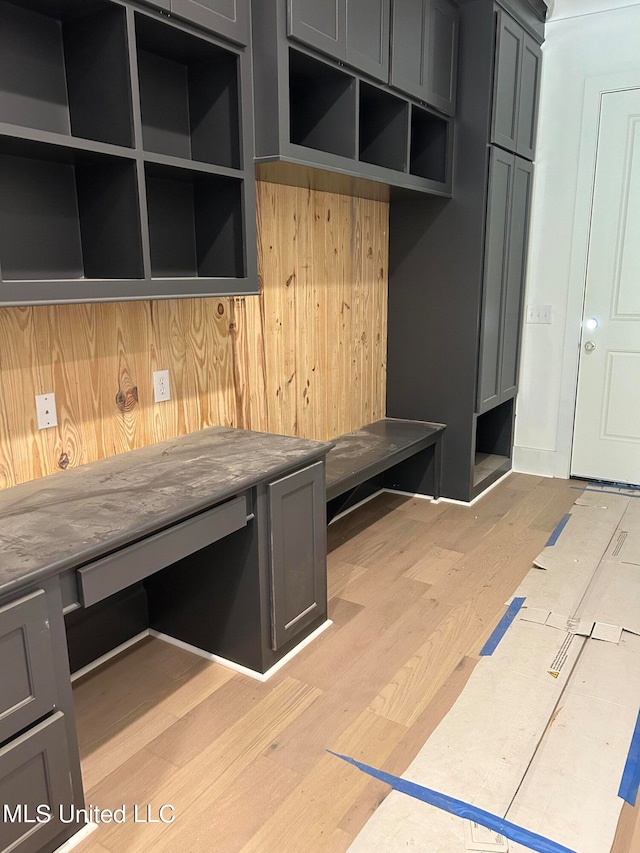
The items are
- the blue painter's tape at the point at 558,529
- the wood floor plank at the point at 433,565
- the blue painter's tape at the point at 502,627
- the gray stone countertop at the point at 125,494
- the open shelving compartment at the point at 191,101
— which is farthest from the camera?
the blue painter's tape at the point at 558,529

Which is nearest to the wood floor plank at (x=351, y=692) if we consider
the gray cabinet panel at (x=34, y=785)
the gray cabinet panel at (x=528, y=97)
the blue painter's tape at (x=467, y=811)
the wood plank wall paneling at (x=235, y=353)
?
the blue painter's tape at (x=467, y=811)

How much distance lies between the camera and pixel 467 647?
2.39 metres

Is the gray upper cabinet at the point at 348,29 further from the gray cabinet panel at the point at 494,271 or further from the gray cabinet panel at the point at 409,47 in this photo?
the gray cabinet panel at the point at 494,271

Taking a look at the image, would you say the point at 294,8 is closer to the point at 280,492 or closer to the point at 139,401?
the point at 139,401

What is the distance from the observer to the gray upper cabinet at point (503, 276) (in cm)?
362

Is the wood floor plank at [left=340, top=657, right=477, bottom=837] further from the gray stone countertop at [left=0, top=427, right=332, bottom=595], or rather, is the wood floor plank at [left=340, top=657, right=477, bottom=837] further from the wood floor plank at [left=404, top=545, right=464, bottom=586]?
the gray stone countertop at [left=0, top=427, right=332, bottom=595]

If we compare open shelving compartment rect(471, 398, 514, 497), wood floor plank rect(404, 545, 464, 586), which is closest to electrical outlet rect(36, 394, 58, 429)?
wood floor plank rect(404, 545, 464, 586)

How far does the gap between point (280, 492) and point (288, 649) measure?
63cm

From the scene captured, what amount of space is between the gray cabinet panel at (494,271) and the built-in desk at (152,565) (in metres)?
1.74

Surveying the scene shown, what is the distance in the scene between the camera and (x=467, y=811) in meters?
1.67

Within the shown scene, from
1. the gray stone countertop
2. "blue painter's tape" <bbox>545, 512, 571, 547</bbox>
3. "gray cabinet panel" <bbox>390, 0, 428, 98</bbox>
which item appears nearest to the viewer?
the gray stone countertop

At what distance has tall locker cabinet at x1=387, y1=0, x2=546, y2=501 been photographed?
3.42 meters

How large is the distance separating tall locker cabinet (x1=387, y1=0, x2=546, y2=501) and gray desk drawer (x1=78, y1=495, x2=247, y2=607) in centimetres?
208

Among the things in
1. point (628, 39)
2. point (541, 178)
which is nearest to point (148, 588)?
point (541, 178)
